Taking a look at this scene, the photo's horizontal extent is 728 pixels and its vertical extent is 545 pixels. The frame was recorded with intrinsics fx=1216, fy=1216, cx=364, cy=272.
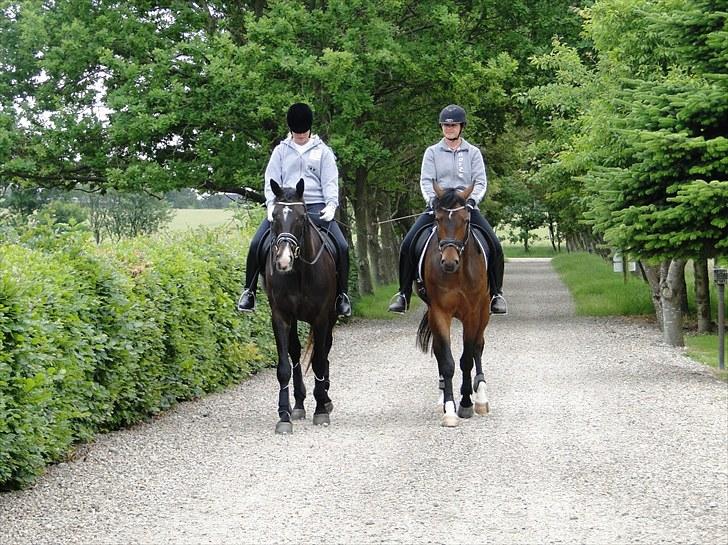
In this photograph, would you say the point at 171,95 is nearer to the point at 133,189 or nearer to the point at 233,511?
the point at 133,189

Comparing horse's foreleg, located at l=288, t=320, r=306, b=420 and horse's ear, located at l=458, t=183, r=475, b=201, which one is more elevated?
horse's ear, located at l=458, t=183, r=475, b=201

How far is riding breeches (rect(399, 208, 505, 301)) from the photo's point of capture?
12742 mm

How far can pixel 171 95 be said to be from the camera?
2917cm

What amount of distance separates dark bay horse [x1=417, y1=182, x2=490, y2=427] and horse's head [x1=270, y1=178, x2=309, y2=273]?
4.60 feet

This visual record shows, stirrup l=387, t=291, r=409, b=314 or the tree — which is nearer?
stirrup l=387, t=291, r=409, b=314

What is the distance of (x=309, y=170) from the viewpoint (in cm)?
1212

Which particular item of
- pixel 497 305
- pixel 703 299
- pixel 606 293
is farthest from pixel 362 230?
pixel 497 305

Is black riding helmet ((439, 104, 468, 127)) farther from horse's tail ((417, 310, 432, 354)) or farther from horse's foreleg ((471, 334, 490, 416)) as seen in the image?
horse's foreleg ((471, 334, 490, 416))

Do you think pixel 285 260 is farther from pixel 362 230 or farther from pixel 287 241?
pixel 362 230

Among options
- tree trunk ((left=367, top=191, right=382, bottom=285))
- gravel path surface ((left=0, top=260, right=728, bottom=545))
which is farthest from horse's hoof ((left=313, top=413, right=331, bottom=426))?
tree trunk ((left=367, top=191, right=382, bottom=285))

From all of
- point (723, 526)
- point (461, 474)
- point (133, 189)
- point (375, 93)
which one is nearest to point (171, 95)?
point (133, 189)

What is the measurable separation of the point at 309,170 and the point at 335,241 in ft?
2.55

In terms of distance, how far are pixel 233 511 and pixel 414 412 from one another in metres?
5.03

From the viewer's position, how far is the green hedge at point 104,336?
8.78 m
